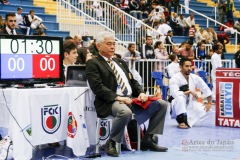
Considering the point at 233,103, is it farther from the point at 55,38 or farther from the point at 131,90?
the point at 55,38

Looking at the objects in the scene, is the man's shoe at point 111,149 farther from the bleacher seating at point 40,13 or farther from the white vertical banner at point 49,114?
the bleacher seating at point 40,13

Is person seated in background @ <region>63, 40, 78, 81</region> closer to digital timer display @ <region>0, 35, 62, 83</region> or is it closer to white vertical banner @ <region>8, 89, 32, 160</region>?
digital timer display @ <region>0, 35, 62, 83</region>

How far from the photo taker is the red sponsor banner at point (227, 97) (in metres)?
9.25

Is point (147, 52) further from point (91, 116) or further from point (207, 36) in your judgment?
point (91, 116)

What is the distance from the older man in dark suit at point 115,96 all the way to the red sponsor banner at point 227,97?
291 centimetres

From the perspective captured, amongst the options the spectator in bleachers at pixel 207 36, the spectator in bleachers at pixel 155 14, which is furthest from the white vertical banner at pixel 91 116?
the spectator in bleachers at pixel 207 36

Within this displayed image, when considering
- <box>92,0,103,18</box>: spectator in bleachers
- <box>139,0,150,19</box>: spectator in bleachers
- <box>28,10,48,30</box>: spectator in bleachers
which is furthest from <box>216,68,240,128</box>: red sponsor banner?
<box>139,0,150,19</box>: spectator in bleachers

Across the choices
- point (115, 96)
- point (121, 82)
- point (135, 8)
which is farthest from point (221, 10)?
point (115, 96)

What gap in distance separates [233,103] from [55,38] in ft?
13.8

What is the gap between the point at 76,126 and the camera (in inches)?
248

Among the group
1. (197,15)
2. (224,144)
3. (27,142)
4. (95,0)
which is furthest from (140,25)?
(27,142)

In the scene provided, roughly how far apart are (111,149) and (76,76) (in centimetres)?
113

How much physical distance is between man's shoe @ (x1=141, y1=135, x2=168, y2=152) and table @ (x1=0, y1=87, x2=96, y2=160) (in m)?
0.73

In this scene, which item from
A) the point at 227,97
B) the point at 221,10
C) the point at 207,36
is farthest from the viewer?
the point at 221,10
